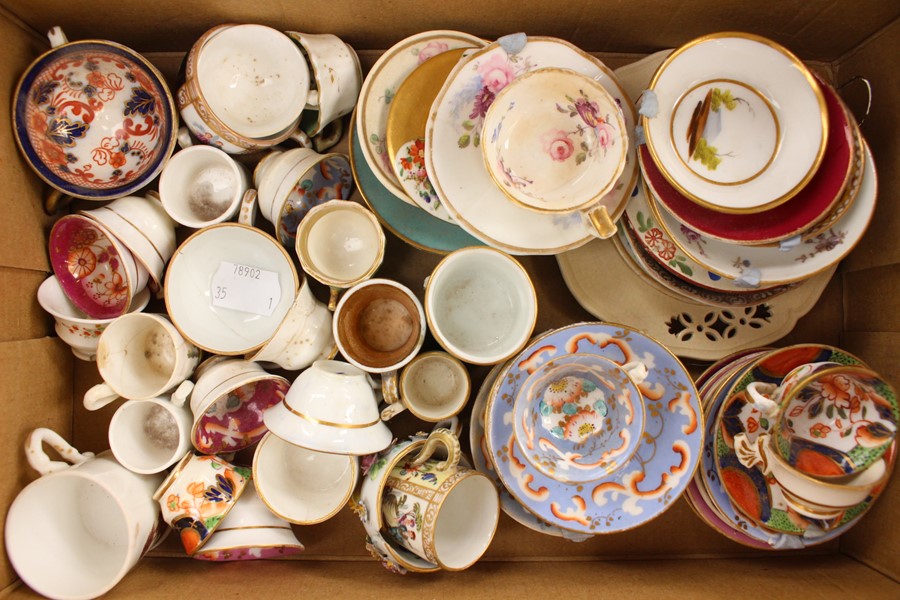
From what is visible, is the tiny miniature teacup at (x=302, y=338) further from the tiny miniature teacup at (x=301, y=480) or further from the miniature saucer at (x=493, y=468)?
the miniature saucer at (x=493, y=468)

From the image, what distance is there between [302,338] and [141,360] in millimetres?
356

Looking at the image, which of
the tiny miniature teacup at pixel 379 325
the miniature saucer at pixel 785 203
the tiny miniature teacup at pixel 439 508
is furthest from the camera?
the tiny miniature teacup at pixel 379 325

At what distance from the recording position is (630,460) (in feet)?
3.37

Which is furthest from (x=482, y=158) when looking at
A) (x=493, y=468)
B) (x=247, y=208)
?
(x=493, y=468)

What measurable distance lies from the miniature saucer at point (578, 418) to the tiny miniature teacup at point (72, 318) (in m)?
0.80

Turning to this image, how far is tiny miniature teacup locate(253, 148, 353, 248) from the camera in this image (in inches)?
43.9

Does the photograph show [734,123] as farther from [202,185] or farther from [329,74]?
[202,185]

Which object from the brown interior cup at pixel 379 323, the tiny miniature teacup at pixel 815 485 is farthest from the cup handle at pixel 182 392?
the tiny miniature teacup at pixel 815 485

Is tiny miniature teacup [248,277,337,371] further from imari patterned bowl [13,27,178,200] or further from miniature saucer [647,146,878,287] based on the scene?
miniature saucer [647,146,878,287]

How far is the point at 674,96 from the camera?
3.05 feet

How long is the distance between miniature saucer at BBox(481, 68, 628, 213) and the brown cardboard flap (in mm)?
953

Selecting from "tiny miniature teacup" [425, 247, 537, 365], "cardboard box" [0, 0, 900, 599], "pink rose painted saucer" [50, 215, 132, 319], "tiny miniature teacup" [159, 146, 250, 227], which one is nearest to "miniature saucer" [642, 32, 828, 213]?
"cardboard box" [0, 0, 900, 599]

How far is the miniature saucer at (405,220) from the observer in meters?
1.16

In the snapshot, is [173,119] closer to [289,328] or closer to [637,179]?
[289,328]
